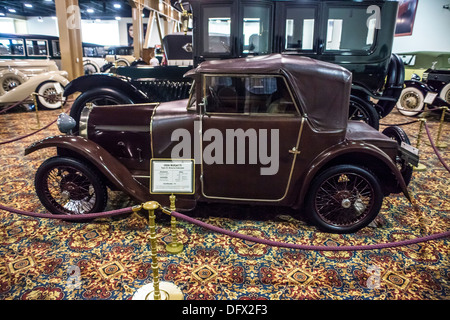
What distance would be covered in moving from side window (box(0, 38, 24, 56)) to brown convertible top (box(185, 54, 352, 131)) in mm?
9119

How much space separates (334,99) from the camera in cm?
254

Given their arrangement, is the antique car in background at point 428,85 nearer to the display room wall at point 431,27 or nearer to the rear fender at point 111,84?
the display room wall at point 431,27

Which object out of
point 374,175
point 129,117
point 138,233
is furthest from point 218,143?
point 374,175

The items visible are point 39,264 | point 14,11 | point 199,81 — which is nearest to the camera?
point 39,264

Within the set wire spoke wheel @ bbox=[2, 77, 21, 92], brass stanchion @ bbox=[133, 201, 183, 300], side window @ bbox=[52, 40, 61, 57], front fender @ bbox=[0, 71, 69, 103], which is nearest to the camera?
brass stanchion @ bbox=[133, 201, 183, 300]

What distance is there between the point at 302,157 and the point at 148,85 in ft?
11.7

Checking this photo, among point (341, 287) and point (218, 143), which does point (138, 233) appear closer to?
point (218, 143)

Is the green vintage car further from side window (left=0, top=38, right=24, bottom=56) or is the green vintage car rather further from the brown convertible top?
side window (left=0, top=38, right=24, bottom=56)

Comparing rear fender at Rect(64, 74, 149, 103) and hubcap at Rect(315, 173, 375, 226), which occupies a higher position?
rear fender at Rect(64, 74, 149, 103)

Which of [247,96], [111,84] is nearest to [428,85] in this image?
[247,96]

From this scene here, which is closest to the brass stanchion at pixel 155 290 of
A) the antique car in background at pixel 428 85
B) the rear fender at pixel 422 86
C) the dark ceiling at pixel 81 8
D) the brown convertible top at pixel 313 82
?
the brown convertible top at pixel 313 82

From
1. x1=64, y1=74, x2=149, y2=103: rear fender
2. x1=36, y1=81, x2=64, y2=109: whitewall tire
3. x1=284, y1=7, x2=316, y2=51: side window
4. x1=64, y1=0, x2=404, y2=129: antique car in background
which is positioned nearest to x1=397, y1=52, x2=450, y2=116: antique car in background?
x1=64, y1=0, x2=404, y2=129: antique car in background

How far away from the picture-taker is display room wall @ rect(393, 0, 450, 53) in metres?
10.6
